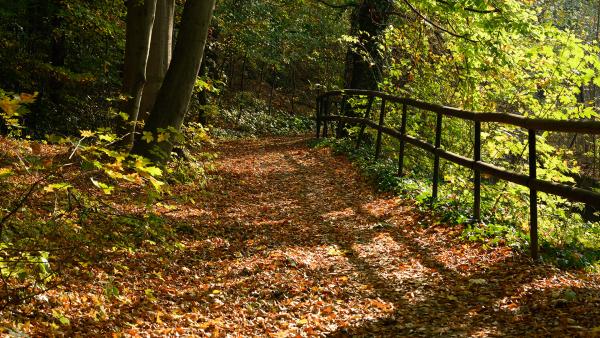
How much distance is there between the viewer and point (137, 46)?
9961mm

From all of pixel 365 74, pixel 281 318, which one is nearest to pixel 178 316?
pixel 281 318

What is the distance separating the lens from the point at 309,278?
21.0 feet

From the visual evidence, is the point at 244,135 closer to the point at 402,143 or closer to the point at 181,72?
the point at 402,143

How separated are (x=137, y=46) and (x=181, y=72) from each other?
951 mm

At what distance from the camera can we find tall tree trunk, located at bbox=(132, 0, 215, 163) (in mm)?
9648

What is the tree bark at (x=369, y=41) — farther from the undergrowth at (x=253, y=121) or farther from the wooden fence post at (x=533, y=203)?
the wooden fence post at (x=533, y=203)

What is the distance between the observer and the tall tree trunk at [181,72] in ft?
31.7

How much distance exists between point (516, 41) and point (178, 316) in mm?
10646

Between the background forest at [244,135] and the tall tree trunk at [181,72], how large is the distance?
287 mm

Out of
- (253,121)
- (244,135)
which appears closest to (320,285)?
(244,135)

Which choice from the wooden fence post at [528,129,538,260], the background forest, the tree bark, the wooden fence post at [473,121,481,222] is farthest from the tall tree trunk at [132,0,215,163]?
the tree bark

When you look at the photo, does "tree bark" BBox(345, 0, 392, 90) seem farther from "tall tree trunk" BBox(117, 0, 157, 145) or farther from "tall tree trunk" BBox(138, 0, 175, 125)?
"tall tree trunk" BBox(117, 0, 157, 145)

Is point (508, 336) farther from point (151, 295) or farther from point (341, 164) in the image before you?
point (341, 164)

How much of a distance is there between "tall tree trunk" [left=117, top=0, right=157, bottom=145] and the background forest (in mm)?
346
